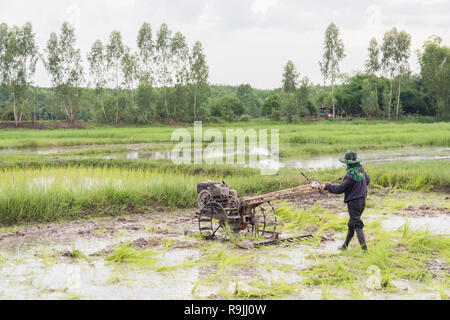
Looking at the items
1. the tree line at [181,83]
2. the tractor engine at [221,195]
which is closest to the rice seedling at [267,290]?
the tractor engine at [221,195]

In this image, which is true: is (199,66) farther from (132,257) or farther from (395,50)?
(132,257)

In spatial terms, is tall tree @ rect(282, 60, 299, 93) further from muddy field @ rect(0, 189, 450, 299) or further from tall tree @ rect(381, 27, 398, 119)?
muddy field @ rect(0, 189, 450, 299)

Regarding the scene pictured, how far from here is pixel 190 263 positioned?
520cm

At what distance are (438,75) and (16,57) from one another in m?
37.1

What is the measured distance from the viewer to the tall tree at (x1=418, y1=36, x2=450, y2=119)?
144 feet

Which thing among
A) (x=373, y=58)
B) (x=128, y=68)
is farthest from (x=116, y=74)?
(x=373, y=58)

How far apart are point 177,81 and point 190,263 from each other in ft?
122

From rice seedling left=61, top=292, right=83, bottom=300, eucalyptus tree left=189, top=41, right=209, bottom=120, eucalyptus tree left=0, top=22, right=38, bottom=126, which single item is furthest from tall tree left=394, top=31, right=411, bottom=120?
rice seedling left=61, top=292, right=83, bottom=300

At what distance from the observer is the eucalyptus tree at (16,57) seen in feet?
110

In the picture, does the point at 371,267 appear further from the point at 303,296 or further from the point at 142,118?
the point at 142,118

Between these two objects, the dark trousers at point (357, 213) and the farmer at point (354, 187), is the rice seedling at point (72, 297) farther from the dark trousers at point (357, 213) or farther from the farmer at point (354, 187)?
the dark trousers at point (357, 213)

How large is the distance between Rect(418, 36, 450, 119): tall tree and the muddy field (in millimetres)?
40893
